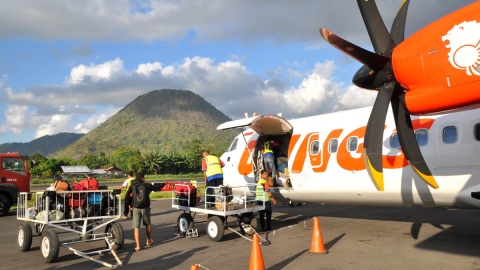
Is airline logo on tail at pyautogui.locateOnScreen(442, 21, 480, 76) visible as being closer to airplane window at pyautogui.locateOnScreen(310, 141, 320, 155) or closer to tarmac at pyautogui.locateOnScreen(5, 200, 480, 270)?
tarmac at pyautogui.locateOnScreen(5, 200, 480, 270)

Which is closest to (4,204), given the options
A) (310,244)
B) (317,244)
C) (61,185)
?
(61,185)

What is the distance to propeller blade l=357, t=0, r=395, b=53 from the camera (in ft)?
24.7

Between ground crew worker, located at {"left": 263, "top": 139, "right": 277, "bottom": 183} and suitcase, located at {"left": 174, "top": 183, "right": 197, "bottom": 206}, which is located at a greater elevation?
ground crew worker, located at {"left": 263, "top": 139, "right": 277, "bottom": 183}

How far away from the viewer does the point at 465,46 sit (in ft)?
17.5

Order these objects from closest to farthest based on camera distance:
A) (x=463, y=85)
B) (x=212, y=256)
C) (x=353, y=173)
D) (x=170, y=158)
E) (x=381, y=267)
→ (x=463, y=85) < (x=381, y=267) < (x=212, y=256) < (x=353, y=173) < (x=170, y=158)

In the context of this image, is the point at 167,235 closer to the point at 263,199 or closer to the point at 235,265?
the point at 263,199

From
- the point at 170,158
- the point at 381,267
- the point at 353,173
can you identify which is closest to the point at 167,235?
the point at 353,173

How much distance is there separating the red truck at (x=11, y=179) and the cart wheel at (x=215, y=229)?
12127mm

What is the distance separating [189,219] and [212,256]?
3.10 m

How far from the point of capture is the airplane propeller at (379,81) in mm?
7055

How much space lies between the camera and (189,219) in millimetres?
12688

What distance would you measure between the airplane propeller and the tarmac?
7.82ft

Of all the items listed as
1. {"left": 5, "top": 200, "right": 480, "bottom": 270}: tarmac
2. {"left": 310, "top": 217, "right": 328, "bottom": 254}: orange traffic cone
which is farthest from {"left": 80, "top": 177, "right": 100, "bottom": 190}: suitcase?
{"left": 310, "top": 217, "right": 328, "bottom": 254}: orange traffic cone

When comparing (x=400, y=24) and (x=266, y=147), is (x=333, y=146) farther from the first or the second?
→ (x=400, y=24)
